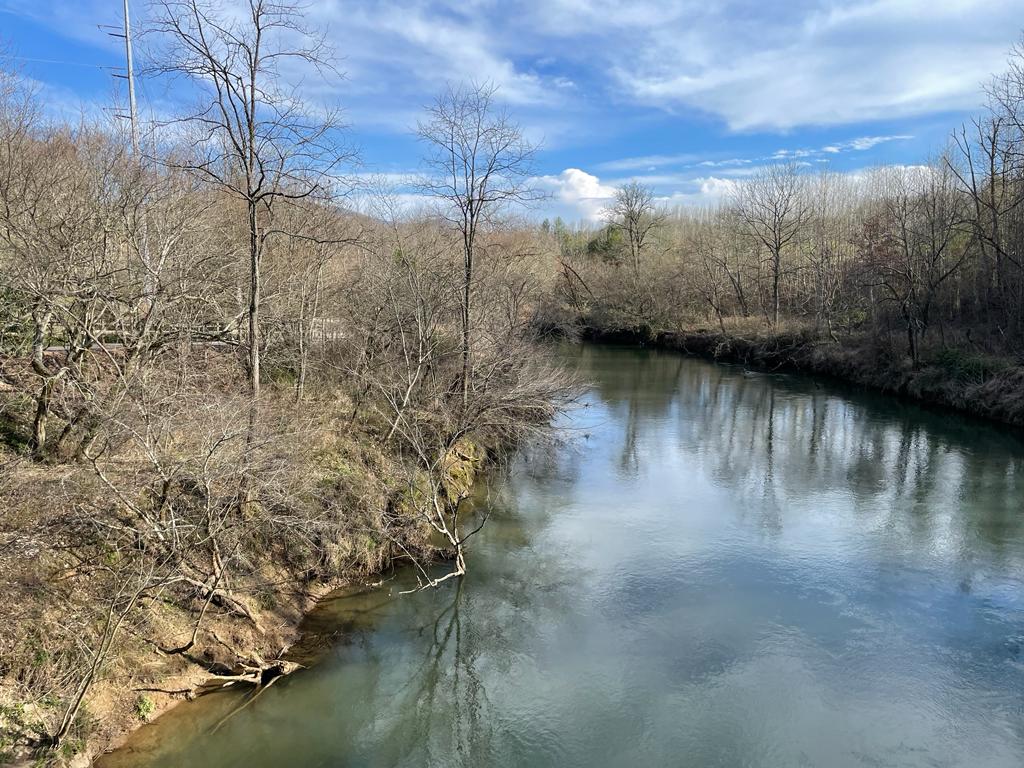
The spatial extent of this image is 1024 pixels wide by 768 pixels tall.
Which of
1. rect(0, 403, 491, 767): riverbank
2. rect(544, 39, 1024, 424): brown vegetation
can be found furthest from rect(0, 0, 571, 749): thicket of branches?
rect(544, 39, 1024, 424): brown vegetation

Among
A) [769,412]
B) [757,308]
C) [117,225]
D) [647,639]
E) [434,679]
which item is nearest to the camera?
[434,679]

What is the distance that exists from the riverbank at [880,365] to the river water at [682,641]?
621 centimetres

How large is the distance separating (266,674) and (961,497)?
50.8 ft

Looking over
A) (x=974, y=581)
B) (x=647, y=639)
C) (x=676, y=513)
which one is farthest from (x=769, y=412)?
(x=647, y=639)

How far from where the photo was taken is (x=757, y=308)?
137 feet

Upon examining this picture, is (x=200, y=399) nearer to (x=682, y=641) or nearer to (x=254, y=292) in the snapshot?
(x=254, y=292)

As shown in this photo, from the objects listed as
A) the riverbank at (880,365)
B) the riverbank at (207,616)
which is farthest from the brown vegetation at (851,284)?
the riverbank at (207,616)

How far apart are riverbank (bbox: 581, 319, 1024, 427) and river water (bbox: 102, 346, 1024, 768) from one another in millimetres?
6211

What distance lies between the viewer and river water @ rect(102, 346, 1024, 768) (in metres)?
7.36

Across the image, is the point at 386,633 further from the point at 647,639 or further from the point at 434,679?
the point at 647,639

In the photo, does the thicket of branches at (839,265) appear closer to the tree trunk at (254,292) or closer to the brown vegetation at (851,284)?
the brown vegetation at (851,284)

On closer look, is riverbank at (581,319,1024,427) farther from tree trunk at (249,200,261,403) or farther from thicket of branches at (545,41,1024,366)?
tree trunk at (249,200,261,403)

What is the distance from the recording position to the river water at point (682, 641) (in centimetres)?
736

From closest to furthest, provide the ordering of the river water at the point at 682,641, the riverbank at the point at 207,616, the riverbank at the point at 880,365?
the riverbank at the point at 207,616, the river water at the point at 682,641, the riverbank at the point at 880,365
